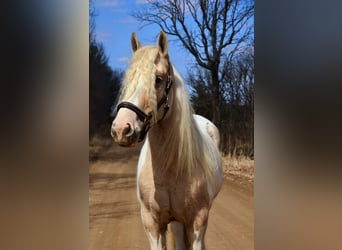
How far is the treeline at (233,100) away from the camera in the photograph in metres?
1.71

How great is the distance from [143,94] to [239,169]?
67 cm

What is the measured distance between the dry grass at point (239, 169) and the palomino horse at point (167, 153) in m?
0.18

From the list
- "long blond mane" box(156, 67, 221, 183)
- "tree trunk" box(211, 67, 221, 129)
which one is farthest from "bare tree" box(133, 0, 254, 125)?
"long blond mane" box(156, 67, 221, 183)

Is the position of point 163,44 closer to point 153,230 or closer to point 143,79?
point 143,79

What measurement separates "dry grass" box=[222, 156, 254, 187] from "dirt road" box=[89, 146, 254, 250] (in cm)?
3

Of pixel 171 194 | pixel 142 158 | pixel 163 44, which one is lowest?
pixel 171 194

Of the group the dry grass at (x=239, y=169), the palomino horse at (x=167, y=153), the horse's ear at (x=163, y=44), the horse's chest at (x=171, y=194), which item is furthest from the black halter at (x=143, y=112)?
the dry grass at (x=239, y=169)

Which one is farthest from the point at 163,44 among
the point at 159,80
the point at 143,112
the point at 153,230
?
the point at 153,230

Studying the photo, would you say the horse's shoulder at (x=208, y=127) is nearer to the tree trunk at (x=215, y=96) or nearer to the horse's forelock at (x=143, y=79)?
the tree trunk at (x=215, y=96)

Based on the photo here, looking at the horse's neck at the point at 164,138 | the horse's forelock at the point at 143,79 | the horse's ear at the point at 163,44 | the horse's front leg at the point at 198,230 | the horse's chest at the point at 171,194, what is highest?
the horse's ear at the point at 163,44

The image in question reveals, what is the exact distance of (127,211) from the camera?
1.76 metres

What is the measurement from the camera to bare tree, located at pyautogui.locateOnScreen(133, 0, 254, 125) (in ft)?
5.65
